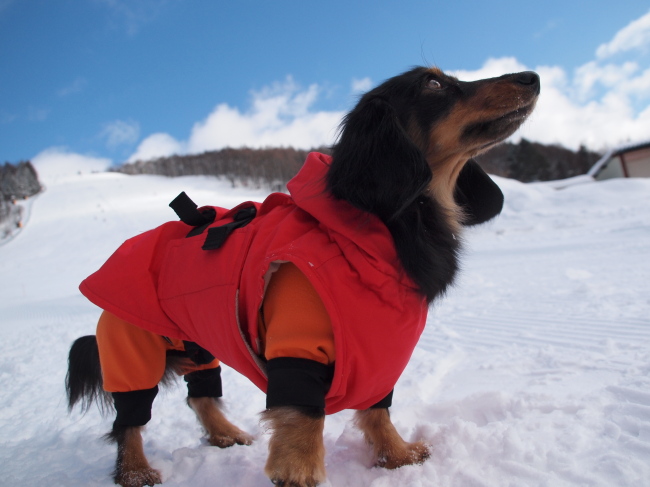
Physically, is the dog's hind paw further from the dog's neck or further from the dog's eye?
the dog's eye

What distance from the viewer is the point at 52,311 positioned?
879cm

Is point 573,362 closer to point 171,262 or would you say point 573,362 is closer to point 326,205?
point 326,205

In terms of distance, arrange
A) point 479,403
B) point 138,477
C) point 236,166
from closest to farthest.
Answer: point 138,477, point 479,403, point 236,166

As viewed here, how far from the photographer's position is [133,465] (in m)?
2.24

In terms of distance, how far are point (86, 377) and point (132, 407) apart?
56cm

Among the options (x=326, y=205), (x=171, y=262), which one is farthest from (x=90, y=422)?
(x=326, y=205)

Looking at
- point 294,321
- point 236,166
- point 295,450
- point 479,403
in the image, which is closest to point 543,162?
point 236,166

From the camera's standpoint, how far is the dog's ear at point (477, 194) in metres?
2.37

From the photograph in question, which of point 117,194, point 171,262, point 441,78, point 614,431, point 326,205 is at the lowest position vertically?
point 614,431

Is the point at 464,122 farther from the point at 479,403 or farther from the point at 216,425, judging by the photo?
the point at 216,425

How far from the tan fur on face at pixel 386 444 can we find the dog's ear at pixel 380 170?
107 centimetres

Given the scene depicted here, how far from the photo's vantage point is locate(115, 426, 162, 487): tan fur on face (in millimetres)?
2176

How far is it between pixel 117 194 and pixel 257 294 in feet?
157

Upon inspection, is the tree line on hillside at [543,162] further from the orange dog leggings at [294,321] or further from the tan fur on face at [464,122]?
the orange dog leggings at [294,321]
